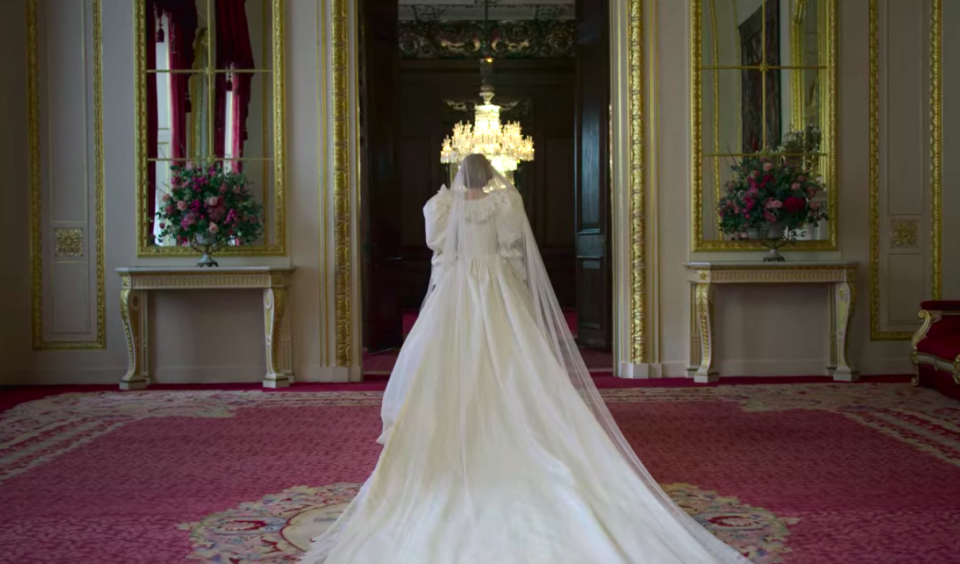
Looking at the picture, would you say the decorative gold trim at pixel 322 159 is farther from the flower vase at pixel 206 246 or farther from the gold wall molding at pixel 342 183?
the flower vase at pixel 206 246

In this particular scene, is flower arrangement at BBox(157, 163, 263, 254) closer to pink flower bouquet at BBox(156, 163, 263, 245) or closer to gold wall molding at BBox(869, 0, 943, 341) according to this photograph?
pink flower bouquet at BBox(156, 163, 263, 245)

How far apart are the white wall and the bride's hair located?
313 centimetres

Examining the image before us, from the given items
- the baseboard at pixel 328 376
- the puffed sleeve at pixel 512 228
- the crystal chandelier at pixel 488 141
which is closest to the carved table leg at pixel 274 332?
the baseboard at pixel 328 376

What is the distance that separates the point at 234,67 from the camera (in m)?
7.60

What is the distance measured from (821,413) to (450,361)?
9.74ft

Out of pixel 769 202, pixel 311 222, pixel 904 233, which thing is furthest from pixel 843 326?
pixel 311 222

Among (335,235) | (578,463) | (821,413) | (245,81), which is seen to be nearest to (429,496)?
(578,463)

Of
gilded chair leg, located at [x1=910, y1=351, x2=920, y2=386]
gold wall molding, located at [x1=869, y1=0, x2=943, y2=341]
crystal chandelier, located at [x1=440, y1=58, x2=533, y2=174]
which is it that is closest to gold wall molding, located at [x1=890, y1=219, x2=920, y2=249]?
gold wall molding, located at [x1=869, y1=0, x2=943, y2=341]

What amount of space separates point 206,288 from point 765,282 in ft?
14.2

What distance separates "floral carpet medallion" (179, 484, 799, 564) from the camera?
3145mm

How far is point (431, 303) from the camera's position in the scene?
4688mm

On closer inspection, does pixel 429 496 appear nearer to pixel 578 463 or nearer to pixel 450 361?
pixel 578 463

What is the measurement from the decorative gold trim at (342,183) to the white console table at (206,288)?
1.35 ft

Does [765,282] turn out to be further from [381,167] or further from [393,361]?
[381,167]
